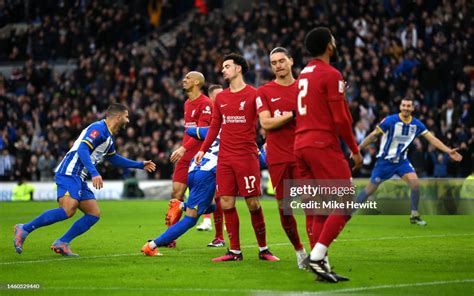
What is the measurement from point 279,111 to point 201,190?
2414 mm

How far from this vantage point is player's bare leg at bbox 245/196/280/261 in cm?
1185

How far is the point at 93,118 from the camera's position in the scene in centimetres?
3444

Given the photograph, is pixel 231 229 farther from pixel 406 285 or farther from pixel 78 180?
pixel 406 285

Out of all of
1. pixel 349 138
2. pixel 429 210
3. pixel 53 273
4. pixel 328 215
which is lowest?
pixel 429 210

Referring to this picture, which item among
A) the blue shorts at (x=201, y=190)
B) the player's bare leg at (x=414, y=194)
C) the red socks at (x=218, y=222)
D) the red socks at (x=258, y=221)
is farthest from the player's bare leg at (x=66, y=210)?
the player's bare leg at (x=414, y=194)

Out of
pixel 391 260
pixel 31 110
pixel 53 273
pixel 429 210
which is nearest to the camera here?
pixel 53 273

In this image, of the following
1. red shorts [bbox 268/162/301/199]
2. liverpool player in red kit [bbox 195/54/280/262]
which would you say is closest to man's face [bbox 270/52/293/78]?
liverpool player in red kit [bbox 195/54/280/262]

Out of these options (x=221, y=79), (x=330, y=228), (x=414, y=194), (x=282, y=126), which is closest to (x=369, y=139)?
(x=414, y=194)

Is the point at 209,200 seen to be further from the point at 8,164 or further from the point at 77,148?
the point at 8,164

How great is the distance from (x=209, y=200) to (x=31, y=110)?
25.0 metres

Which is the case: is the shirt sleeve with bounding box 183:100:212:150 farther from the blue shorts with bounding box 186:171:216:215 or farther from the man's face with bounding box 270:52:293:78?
the man's face with bounding box 270:52:293:78

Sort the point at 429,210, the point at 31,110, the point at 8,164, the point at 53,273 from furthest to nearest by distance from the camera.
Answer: the point at 31,110 < the point at 8,164 < the point at 429,210 < the point at 53,273

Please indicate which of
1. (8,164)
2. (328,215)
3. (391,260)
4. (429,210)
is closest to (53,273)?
(328,215)

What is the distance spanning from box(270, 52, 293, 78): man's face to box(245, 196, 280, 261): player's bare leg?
1.69 m
